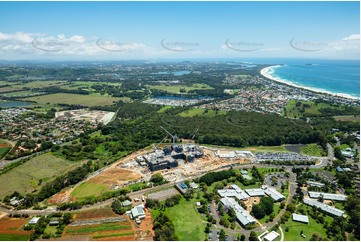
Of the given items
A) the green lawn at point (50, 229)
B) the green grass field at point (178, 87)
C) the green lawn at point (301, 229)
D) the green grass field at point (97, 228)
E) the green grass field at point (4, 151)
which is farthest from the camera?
the green grass field at point (178, 87)

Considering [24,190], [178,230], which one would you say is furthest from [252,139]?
[24,190]

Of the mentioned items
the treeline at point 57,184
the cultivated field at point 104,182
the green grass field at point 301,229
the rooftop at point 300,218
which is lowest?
the green grass field at point 301,229

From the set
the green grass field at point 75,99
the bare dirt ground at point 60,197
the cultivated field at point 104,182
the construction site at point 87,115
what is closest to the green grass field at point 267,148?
the cultivated field at point 104,182

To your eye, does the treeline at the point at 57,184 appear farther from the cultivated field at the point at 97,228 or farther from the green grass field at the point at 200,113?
the green grass field at the point at 200,113

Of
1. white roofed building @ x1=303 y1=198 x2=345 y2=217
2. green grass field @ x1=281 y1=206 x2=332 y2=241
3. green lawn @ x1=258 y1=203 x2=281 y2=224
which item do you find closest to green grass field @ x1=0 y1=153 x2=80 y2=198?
green lawn @ x1=258 y1=203 x2=281 y2=224

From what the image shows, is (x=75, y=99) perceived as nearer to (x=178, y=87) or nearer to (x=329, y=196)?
(x=178, y=87)

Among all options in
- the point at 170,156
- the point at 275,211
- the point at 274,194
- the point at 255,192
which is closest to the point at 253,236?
the point at 275,211
